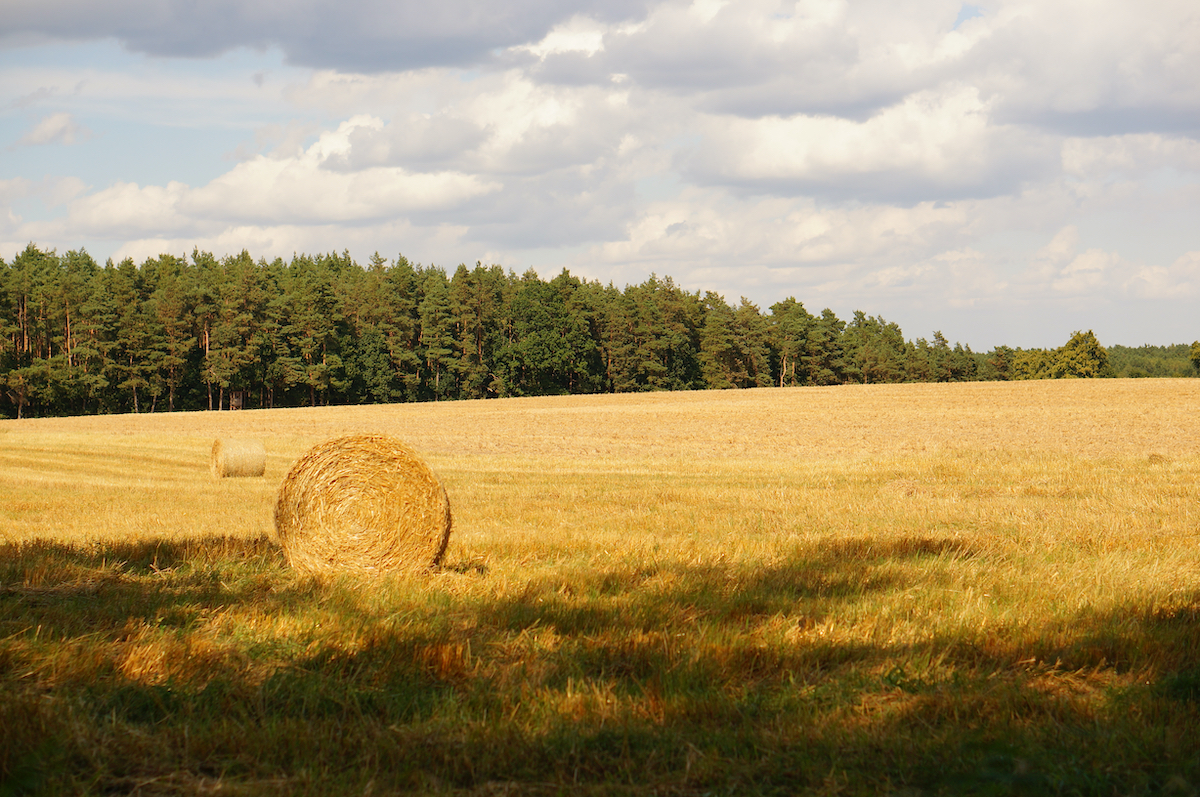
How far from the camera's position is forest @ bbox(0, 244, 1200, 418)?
83.2m

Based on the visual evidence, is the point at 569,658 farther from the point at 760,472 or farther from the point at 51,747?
the point at 760,472

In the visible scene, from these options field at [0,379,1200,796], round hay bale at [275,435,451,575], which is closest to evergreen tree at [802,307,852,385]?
field at [0,379,1200,796]

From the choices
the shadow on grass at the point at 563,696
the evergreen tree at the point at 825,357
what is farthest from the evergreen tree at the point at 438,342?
the shadow on grass at the point at 563,696

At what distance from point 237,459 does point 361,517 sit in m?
16.0

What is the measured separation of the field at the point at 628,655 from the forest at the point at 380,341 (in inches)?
3022

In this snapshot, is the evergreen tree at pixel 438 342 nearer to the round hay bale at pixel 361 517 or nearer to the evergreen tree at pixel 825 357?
the evergreen tree at pixel 825 357

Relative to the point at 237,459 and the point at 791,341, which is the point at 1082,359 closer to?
the point at 791,341

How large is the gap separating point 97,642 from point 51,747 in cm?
161

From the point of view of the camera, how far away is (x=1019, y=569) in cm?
820

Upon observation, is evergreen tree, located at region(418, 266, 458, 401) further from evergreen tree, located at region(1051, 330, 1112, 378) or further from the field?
the field

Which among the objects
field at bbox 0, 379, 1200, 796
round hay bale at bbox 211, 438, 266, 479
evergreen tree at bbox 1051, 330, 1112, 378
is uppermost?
evergreen tree at bbox 1051, 330, 1112, 378

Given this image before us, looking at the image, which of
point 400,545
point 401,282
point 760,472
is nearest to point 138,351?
point 401,282

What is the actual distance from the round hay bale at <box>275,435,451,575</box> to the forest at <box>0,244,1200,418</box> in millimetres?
78439

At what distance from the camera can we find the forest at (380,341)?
83.2 metres
